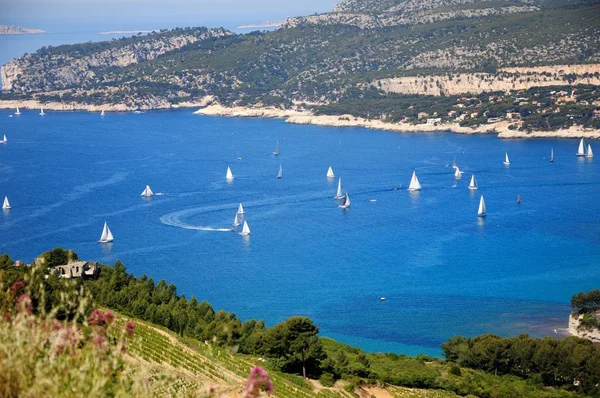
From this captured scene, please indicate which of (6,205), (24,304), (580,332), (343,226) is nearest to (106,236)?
(6,205)

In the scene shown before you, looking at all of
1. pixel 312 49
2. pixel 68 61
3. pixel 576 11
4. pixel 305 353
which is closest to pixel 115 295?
pixel 305 353

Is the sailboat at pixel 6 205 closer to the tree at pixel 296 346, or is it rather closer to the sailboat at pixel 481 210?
the sailboat at pixel 481 210

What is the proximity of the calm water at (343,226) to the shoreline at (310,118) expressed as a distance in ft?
8.34

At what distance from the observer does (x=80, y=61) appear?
122 meters

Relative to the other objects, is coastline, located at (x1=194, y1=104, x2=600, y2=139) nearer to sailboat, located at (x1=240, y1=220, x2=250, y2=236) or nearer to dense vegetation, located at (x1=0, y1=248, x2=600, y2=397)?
sailboat, located at (x1=240, y1=220, x2=250, y2=236)

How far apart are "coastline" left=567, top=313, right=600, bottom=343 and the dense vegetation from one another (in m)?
3.81

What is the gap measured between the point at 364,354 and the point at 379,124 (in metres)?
59.8

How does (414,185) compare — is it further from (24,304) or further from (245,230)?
(24,304)

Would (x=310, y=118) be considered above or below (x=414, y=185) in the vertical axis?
above

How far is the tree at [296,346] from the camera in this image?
2000 cm

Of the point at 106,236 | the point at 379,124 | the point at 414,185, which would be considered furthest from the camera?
Answer: the point at 379,124

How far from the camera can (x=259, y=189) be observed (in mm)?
51312

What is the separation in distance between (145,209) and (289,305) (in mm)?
16681

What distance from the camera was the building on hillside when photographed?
24.9m
